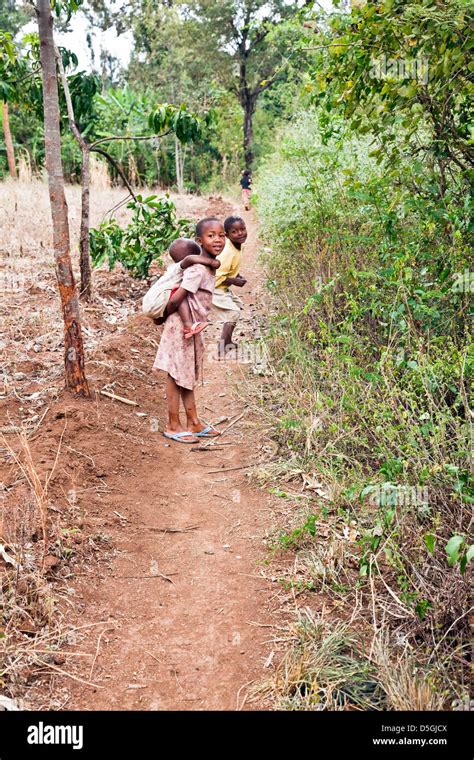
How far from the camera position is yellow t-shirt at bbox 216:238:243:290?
20.0 ft

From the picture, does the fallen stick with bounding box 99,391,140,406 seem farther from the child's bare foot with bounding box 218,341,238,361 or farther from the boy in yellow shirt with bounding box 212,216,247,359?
the child's bare foot with bounding box 218,341,238,361

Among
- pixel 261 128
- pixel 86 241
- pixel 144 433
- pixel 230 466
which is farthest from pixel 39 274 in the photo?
pixel 261 128

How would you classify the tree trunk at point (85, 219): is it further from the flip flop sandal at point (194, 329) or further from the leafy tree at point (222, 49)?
the leafy tree at point (222, 49)

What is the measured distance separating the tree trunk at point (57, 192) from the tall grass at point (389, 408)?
1568 mm

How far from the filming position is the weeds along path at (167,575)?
2498 millimetres

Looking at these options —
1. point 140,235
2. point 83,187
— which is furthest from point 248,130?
point 83,187

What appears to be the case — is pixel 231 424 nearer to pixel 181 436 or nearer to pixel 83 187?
pixel 181 436

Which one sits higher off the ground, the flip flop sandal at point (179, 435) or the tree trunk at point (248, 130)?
the tree trunk at point (248, 130)

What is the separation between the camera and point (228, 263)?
6117 mm

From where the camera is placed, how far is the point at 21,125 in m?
21.1

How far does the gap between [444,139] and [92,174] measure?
13.8 metres

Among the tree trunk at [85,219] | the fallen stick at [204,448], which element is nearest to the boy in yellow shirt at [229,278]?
the tree trunk at [85,219]

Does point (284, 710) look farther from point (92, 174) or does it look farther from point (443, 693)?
point (92, 174)

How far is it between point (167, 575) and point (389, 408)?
143 cm
